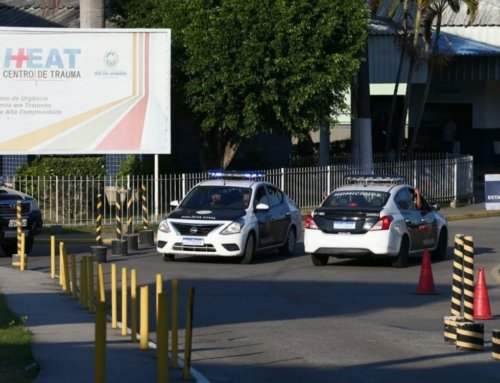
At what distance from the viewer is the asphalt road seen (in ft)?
40.2

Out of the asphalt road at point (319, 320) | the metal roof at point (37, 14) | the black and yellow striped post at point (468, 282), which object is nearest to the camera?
the asphalt road at point (319, 320)

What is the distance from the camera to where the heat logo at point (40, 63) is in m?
31.8

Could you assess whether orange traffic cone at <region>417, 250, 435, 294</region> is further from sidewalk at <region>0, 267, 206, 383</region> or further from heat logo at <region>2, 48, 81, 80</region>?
heat logo at <region>2, 48, 81, 80</region>

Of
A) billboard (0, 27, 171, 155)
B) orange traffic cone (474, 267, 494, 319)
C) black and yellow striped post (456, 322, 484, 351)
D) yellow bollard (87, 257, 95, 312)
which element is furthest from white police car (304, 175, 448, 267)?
billboard (0, 27, 171, 155)

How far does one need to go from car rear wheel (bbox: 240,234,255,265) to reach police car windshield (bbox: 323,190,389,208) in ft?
5.08

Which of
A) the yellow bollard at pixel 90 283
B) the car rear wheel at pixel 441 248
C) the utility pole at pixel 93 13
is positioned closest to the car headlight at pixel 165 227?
the car rear wheel at pixel 441 248

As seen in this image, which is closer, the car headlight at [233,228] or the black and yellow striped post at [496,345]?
the black and yellow striped post at [496,345]

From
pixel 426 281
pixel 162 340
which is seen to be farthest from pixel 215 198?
pixel 162 340

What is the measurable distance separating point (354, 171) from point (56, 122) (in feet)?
30.8

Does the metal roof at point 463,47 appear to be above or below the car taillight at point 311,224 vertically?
above

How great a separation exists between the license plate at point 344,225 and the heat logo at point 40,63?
12.2 meters

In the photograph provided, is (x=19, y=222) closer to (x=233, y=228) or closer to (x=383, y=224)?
(x=233, y=228)

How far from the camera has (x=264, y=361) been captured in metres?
12.7

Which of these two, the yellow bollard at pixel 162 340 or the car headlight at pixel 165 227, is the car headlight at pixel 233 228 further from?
the yellow bollard at pixel 162 340
